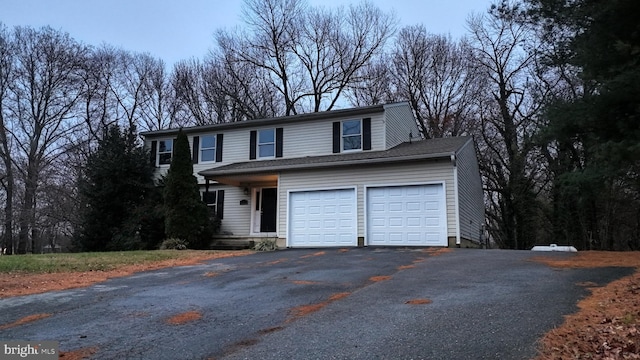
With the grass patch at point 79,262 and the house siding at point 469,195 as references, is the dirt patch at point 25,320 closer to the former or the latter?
the grass patch at point 79,262

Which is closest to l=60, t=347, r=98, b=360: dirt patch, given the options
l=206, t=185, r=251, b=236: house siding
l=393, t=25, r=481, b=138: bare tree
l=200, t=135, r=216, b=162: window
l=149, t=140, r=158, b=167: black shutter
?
l=206, t=185, r=251, b=236: house siding

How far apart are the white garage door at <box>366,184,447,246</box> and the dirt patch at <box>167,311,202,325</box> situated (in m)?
9.24

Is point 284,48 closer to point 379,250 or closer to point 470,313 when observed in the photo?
point 379,250

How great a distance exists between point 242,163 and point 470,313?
14.6 metres

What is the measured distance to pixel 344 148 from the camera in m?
18.0

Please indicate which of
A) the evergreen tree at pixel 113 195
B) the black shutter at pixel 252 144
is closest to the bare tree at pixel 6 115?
the evergreen tree at pixel 113 195

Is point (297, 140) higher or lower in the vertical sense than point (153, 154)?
higher

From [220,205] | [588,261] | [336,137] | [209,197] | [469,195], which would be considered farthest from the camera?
[209,197]

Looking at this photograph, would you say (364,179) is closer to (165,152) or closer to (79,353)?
(165,152)

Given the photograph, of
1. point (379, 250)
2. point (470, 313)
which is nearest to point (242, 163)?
point (379, 250)

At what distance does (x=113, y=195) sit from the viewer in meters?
19.4

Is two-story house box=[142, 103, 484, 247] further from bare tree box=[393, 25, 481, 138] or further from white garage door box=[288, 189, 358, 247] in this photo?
bare tree box=[393, 25, 481, 138]

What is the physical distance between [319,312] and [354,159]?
9.80 metres

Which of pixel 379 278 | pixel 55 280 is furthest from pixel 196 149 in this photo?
pixel 379 278
